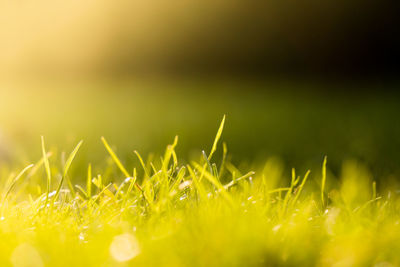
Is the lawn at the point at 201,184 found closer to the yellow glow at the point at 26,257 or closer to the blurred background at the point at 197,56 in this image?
the yellow glow at the point at 26,257

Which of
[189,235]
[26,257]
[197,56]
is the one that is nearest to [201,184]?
[189,235]

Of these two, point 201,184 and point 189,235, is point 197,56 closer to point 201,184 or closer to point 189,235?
point 201,184

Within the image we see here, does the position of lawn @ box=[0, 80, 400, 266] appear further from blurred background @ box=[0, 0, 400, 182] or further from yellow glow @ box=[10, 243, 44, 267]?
blurred background @ box=[0, 0, 400, 182]

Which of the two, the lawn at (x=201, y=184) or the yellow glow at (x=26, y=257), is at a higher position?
the yellow glow at (x=26, y=257)

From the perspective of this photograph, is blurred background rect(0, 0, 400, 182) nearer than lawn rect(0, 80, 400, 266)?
No

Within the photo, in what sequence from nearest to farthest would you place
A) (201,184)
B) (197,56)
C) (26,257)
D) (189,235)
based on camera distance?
1. (26,257)
2. (189,235)
3. (201,184)
4. (197,56)

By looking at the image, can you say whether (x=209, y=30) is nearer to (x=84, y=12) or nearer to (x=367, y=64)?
(x=84, y=12)

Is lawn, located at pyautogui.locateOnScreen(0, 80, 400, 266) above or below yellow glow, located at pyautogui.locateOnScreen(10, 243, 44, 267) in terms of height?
below

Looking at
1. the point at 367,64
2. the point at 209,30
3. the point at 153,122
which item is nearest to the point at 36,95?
the point at 209,30

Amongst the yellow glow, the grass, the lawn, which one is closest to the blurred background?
the lawn

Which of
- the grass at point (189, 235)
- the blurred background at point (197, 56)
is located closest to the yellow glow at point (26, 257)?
the grass at point (189, 235)

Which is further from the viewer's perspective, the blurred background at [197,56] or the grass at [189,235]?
the blurred background at [197,56]

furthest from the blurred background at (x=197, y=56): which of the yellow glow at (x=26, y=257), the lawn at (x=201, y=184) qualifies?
the yellow glow at (x=26, y=257)

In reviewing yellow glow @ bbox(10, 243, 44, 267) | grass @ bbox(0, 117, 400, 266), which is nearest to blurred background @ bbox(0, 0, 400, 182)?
grass @ bbox(0, 117, 400, 266)
